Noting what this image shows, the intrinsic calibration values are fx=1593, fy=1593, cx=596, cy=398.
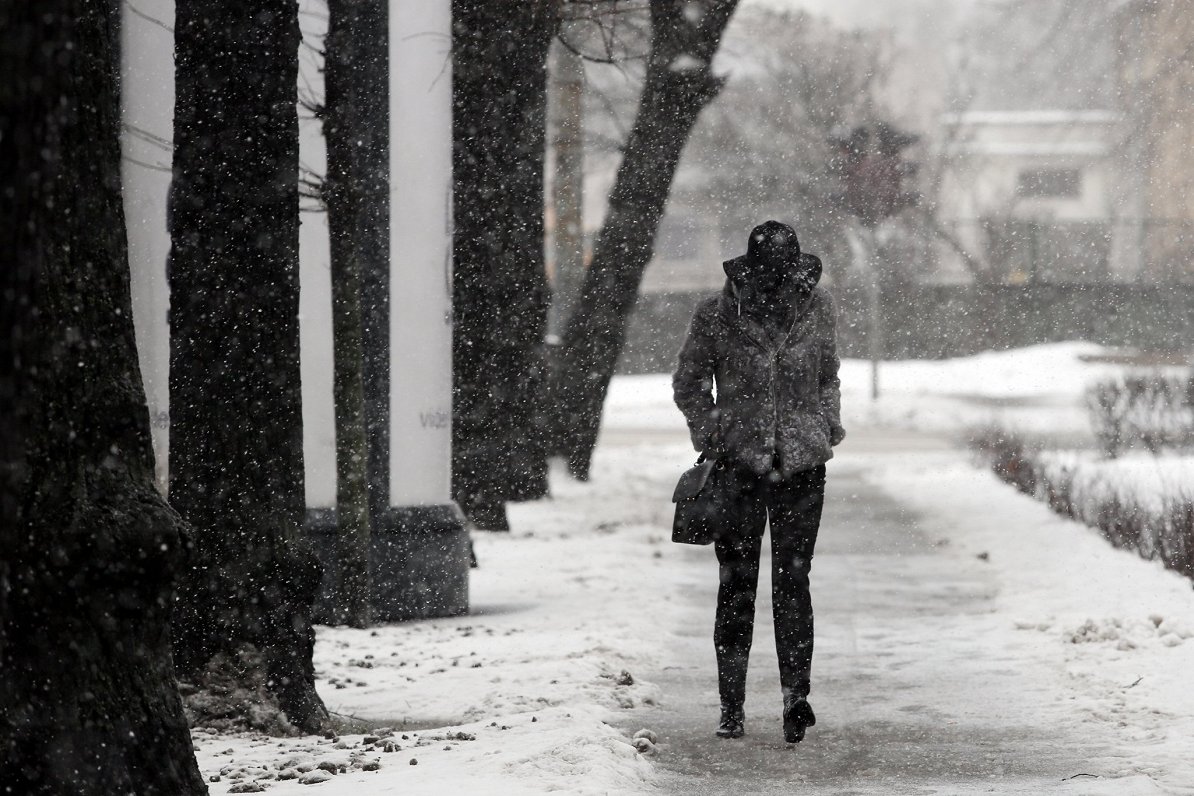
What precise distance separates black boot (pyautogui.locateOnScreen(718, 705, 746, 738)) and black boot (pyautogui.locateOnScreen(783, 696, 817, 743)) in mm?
237

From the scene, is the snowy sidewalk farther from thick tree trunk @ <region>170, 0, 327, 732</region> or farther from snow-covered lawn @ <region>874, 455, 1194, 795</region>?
thick tree trunk @ <region>170, 0, 327, 732</region>

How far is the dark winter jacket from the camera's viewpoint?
5832 mm

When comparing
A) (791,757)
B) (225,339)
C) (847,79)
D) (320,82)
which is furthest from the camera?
(847,79)

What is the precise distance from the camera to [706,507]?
19.4ft

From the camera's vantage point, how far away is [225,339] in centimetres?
616

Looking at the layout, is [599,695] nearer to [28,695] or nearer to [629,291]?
[28,695]

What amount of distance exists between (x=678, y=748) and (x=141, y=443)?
260 centimetres

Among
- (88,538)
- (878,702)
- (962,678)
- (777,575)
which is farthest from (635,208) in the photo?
(88,538)

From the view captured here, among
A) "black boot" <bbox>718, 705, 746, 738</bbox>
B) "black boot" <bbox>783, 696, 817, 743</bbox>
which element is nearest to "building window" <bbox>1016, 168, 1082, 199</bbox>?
"black boot" <bbox>718, 705, 746, 738</bbox>

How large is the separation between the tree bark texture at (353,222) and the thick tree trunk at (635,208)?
662 centimetres

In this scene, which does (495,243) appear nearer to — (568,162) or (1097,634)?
(1097,634)

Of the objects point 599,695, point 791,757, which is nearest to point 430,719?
point 599,695

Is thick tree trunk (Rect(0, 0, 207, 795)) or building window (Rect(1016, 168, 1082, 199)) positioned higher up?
building window (Rect(1016, 168, 1082, 199))

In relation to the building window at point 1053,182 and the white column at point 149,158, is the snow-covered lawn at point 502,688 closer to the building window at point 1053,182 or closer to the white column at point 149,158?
the white column at point 149,158
